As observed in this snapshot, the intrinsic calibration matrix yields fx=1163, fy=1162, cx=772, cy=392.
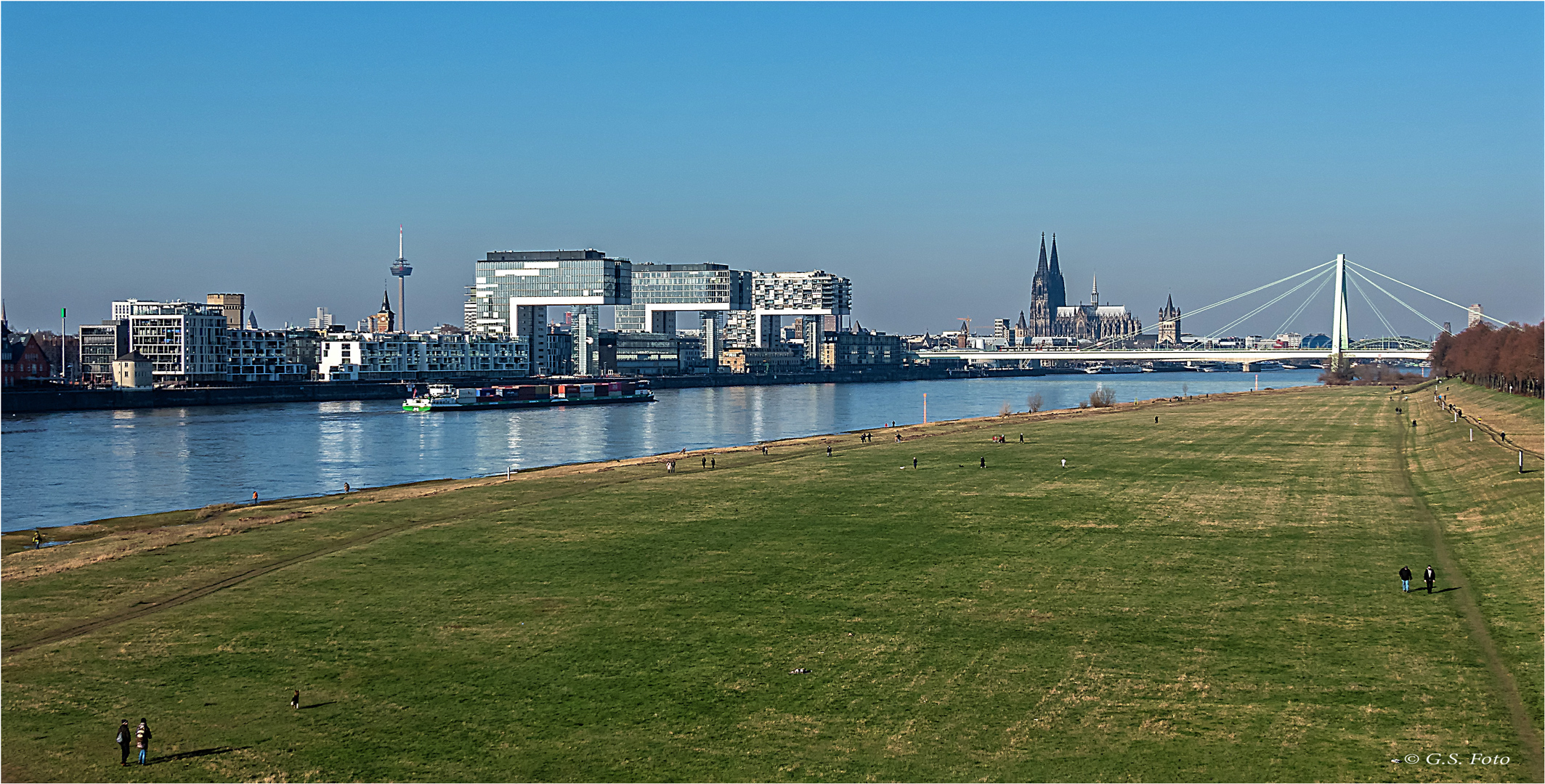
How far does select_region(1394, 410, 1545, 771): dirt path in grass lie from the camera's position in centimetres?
1753

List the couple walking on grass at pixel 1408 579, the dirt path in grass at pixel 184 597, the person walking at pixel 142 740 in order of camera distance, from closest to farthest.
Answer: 1. the person walking at pixel 142 740
2. the dirt path in grass at pixel 184 597
3. the couple walking on grass at pixel 1408 579

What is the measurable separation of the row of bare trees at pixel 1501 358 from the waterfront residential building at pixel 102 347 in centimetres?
15105

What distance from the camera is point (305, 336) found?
171125mm

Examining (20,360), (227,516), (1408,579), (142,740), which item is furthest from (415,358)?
(142,740)

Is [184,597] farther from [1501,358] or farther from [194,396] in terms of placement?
[194,396]

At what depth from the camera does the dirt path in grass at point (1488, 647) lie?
17.5 meters

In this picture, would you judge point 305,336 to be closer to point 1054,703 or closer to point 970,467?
point 970,467

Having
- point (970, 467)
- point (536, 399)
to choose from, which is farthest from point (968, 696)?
point (536, 399)

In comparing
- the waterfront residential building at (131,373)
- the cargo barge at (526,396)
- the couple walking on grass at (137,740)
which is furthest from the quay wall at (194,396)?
the couple walking on grass at (137,740)

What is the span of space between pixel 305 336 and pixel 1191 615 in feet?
544

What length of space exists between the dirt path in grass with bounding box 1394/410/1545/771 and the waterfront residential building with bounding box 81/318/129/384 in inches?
5988

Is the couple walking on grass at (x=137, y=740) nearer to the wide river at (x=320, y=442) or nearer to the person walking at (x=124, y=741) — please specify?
the person walking at (x=124, y=741)

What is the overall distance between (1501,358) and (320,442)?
301ft

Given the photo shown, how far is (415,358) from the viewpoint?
176 m
